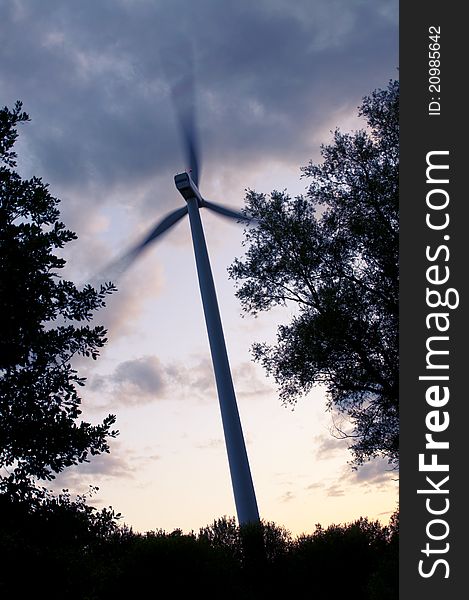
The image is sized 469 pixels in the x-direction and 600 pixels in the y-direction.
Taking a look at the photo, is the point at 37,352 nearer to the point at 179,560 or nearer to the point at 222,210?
the point at 179,560

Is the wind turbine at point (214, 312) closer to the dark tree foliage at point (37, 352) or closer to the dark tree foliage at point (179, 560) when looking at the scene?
the dark tree foliage at point (179, 560)

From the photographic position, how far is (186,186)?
4362 cm

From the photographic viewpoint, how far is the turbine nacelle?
43688 mm

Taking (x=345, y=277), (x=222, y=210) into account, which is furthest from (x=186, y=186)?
(x=345, y=277)

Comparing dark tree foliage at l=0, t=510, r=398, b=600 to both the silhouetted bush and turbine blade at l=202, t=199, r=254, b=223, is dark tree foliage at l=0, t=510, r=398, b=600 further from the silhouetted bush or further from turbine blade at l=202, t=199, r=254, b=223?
turbine blade at l=202, t=199, r=254, b=223

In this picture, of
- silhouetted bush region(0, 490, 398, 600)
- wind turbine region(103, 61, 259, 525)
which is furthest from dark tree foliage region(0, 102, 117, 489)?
wind turbine region(103, 61, 259, 525)

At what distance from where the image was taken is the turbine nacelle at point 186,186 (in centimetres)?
4369

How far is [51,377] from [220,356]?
678 inches

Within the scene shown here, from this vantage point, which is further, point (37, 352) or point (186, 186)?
point (186, 186)

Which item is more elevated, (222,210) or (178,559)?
(222,210)

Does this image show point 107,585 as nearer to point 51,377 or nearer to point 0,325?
point 51,377

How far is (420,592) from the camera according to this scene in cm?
1358

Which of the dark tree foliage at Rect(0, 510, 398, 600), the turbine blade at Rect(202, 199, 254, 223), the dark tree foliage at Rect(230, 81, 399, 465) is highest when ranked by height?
the turbine blade at Rect(202, 199, 254, 223)
